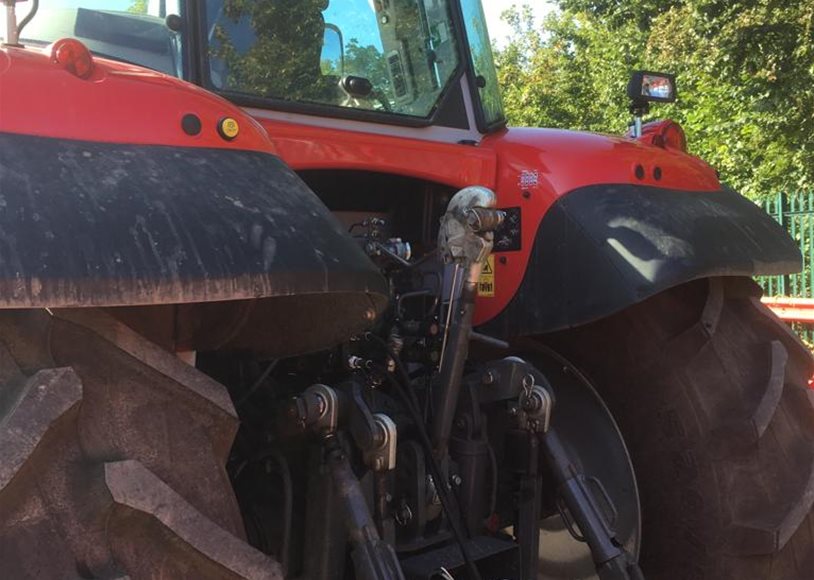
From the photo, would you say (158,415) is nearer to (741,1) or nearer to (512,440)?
(512,440)

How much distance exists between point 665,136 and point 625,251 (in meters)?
0.80

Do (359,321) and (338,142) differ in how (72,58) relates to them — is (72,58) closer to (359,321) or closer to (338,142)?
(359,321)

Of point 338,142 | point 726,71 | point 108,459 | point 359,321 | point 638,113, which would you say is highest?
point 726,71

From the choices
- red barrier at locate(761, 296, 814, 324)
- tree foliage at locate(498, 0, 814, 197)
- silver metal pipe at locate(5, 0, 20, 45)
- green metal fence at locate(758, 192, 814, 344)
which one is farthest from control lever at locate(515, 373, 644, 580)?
tree foliage at locate(498, 0, 814, 197)

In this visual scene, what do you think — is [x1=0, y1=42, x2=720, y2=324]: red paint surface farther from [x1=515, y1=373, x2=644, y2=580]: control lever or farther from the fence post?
the fence post

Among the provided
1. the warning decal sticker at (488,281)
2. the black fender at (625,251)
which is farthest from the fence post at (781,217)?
the warning decal sticker at (488,281)

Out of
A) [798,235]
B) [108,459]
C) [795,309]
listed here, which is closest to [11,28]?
[108,459]

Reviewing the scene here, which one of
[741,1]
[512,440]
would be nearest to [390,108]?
[512,440]

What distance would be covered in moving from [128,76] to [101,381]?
522 millimetres

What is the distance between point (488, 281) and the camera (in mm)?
2443

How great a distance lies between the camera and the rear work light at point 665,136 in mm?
2746

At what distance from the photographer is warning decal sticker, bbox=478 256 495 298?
2.43m

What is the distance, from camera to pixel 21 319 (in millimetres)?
1300

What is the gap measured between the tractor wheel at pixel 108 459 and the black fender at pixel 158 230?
0.13 meters
